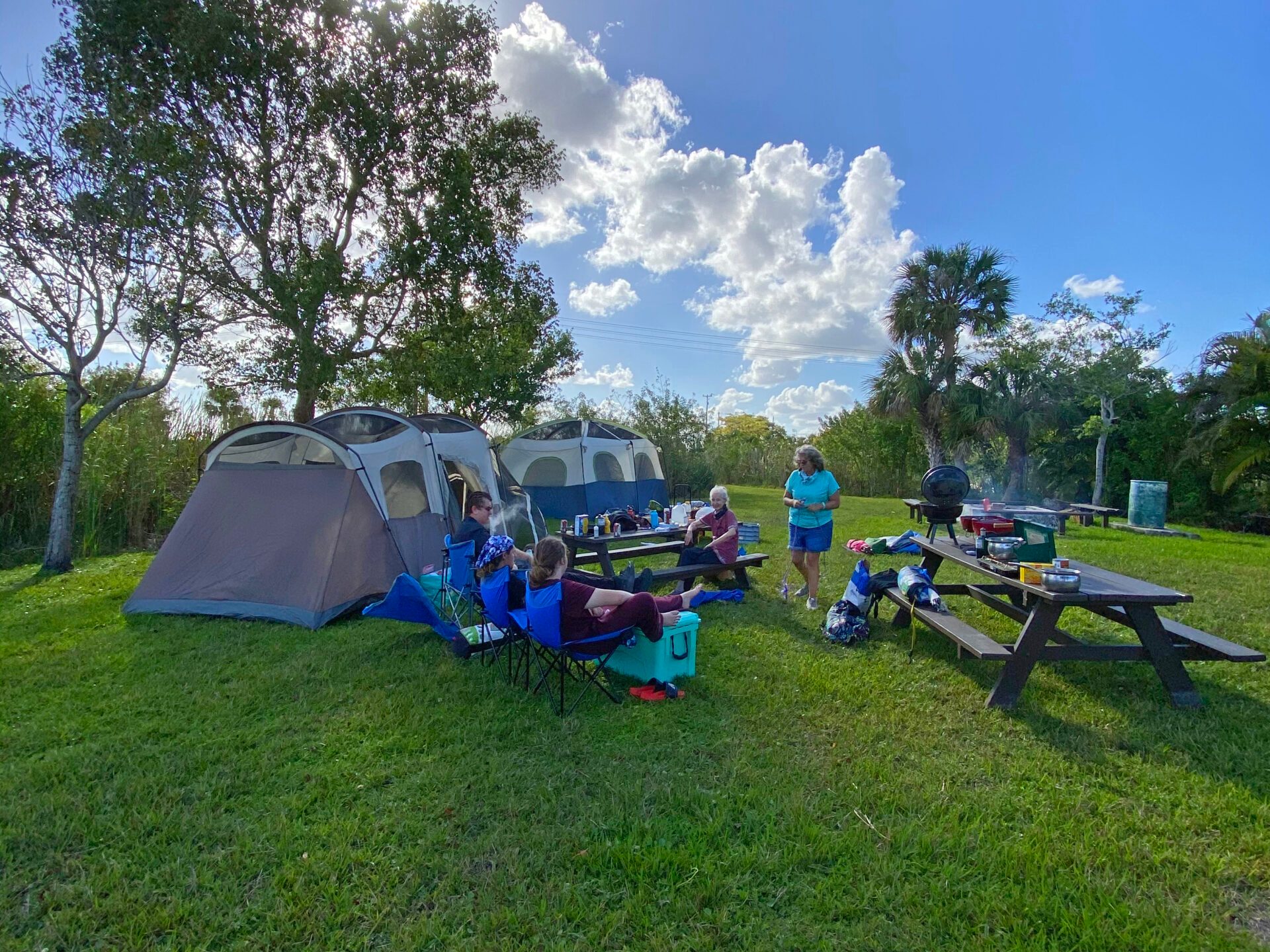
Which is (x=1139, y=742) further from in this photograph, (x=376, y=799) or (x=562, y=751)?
(x=376, y=799)

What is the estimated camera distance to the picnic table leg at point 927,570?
4.91m

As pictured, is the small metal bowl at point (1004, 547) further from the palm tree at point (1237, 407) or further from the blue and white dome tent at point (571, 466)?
the palm tree at point (1237, 407)

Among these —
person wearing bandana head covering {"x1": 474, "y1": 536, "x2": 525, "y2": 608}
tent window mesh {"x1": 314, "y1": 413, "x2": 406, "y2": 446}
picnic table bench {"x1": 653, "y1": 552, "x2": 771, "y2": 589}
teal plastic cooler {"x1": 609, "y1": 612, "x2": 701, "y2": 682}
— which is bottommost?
teal plastic cooler {"x1": 609, "y1": 612, "x2": 701, "y2": 682}

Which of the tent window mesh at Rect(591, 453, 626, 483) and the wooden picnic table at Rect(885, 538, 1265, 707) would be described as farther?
the tent window mesh at Rect(591, 453, 626, 483)

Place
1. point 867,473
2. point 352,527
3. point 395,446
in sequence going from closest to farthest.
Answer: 1. point 352,527
2. point 395,446
3. point 867,473

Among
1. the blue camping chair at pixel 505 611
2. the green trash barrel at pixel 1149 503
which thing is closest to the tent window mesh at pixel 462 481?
the blue camping chair at pixel 505 611

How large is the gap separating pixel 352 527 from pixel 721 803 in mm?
4003

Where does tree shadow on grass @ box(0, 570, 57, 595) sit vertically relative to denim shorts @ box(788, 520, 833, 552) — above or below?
below

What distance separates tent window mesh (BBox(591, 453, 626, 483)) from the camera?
1103 cm

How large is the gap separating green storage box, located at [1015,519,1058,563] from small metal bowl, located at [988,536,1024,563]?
0.04 meters

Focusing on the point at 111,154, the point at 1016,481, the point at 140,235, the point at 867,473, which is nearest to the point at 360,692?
the point at 140,235

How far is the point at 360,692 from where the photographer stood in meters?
3.67

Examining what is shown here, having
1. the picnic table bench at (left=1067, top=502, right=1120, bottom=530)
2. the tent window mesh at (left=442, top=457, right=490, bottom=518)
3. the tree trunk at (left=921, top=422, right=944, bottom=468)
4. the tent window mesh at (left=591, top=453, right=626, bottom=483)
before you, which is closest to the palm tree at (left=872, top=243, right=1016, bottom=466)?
the tree trunk at (left=921, top=422, right=944, bottom=468)

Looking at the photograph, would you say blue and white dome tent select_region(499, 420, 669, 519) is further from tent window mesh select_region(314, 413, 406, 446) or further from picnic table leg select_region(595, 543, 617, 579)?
tent window mesh select_region(314, 413, 406, 446)
